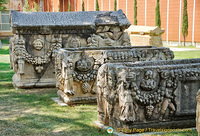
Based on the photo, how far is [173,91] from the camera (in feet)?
17.5

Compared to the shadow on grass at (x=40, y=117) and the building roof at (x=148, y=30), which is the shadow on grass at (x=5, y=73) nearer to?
the shadow on grass at (x=40, y=117)

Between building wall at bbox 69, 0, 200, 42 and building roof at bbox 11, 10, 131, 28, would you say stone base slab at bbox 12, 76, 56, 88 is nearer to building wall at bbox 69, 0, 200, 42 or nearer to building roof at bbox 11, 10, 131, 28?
building roof at bbox 11, 10, 131, 28

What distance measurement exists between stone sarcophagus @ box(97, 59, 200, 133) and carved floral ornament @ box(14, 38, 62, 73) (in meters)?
4.12

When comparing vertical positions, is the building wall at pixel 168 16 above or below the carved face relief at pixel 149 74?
above

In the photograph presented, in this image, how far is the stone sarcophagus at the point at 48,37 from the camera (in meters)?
9.27

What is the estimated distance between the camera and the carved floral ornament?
9.20 m

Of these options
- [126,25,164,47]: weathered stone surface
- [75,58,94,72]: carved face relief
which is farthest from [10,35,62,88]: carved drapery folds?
[126,25,164,47]: weathered stone surface

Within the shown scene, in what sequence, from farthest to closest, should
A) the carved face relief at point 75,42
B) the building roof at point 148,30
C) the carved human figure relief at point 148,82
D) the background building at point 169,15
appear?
the background building at point 169,15 < the building roof at point 148,30 < the carved face relief at point 75,42 < the carved human figure relief at point 148,82

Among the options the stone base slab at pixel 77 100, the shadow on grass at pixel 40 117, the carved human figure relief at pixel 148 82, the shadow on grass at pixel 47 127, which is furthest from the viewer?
the stone base slab at pixel 77 100

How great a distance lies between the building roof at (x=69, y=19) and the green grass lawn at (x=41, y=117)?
6.21ft

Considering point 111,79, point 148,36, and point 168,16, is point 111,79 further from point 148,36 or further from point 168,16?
point 168,16

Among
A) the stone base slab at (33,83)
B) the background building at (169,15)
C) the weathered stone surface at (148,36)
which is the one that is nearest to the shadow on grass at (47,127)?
the stone base slab at (33,83)

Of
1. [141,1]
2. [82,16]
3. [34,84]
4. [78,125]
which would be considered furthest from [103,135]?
[141,1]

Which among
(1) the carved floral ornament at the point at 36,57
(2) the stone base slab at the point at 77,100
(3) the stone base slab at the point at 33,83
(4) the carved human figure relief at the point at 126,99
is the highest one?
(1) the carved floral ornament at the point at 36,57
